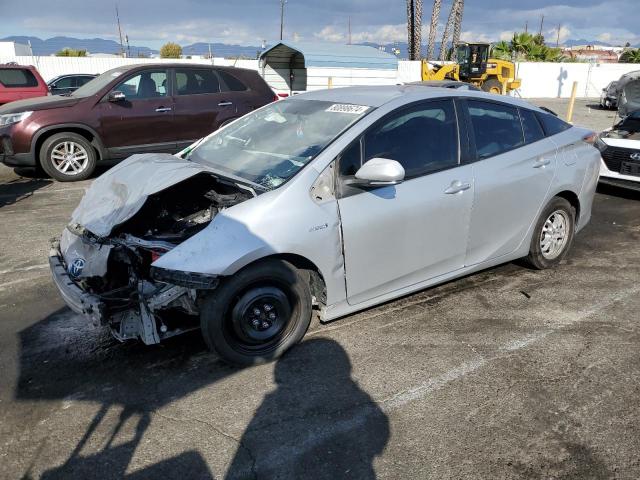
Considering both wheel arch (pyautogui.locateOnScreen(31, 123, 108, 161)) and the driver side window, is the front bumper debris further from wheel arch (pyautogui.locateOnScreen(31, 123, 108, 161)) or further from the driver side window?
the driver side window

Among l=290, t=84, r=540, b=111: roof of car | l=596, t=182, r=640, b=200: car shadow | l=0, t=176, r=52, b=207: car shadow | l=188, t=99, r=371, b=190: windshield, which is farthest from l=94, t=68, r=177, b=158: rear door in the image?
l=596, t=182, r=640, b=200: car shadow

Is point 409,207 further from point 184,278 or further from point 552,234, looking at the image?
point 552,234

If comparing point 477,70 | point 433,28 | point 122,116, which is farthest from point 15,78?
point 433,28

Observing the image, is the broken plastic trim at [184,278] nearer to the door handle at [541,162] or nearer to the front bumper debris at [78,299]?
the front bumper debris at [78,299]

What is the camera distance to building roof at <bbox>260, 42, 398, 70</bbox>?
64.2 ft

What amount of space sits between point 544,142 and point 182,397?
358 cm

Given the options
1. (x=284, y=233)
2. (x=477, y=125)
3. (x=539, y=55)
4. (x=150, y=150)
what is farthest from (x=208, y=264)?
(x=539, y=55)

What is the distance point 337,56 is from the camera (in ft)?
65.4

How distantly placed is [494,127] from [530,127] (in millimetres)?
498

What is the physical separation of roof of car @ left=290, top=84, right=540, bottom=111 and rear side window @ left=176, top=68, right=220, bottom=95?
544 centimetres

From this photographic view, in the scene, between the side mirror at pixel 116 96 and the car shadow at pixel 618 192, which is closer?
the car shadow at pixel 618 192

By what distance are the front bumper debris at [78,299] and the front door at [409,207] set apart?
4.91ft

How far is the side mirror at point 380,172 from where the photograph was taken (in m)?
3.25

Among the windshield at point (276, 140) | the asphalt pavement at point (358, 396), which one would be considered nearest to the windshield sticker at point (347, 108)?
the windshield at point (276, 140)
